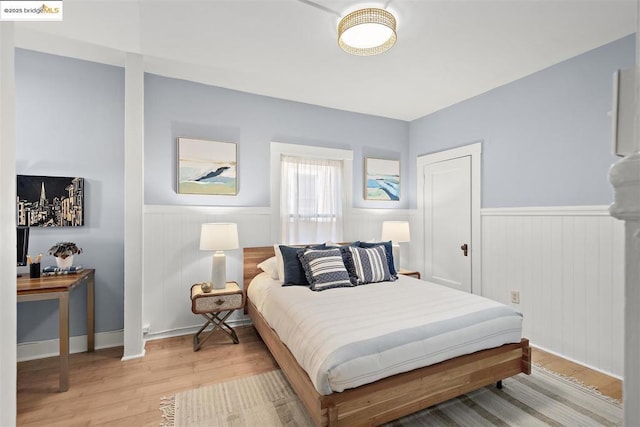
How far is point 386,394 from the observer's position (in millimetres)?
1686

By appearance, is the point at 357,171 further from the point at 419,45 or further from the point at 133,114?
the point at 133,114

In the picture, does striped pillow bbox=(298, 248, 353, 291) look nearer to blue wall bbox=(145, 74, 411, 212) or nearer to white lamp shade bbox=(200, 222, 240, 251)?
white lamp shade bbox=(200, 222, 240, 251)

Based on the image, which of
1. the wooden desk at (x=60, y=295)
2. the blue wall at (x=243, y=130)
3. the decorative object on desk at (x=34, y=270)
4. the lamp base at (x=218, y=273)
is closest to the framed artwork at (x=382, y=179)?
the blue wall at (x=243, y=130)

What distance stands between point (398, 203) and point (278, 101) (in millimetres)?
2248

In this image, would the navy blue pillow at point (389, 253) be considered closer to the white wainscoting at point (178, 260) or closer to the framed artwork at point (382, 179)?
the framed artwork at point (382, 179)

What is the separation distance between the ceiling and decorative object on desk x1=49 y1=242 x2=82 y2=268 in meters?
1.72

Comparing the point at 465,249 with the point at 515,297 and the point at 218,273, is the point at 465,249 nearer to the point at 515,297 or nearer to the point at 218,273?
the point at 515,297

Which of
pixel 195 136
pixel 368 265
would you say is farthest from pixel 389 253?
pixel 195 136

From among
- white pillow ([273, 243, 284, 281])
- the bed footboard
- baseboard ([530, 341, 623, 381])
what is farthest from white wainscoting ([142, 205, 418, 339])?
baseboard ([530, 341, 623, 381])

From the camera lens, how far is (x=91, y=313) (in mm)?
2783

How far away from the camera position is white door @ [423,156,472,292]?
3684mm

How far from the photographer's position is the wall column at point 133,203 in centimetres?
268

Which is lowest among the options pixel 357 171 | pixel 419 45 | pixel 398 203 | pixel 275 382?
pixel 275 382

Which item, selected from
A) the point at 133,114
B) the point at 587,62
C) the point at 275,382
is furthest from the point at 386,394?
the point at 587,62
